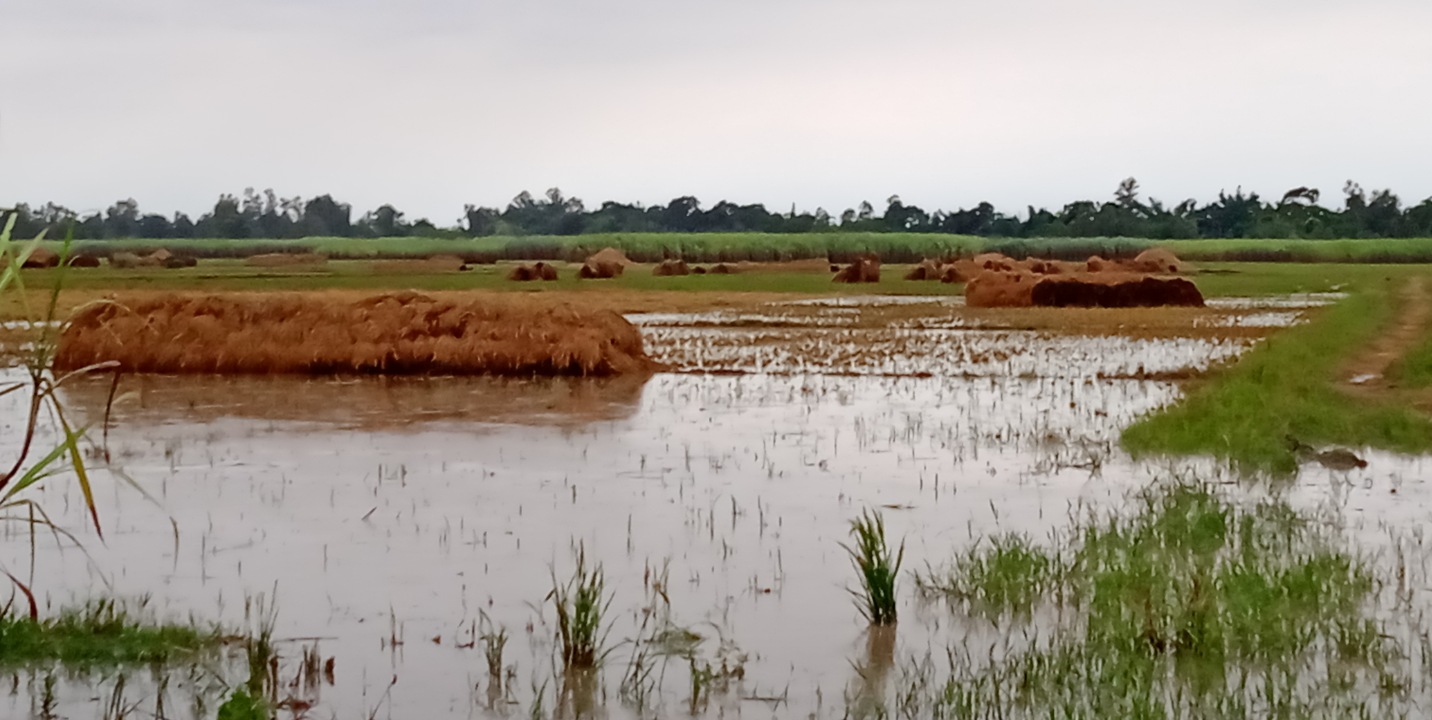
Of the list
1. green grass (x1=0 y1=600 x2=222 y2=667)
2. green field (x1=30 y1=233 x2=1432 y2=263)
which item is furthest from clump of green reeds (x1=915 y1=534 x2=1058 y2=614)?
green field (x1=30 y1=233 x2=1432 y2=263)

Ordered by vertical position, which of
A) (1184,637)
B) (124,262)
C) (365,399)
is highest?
(124,262)

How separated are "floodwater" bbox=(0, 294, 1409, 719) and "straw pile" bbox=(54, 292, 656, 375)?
0.85 m

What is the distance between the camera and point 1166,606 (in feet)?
17.8

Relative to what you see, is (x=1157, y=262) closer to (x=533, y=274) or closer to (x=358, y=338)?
(x=533, y=274)

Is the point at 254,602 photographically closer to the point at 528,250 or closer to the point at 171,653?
the point at 171,653

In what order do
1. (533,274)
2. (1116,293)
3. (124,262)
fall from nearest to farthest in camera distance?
(1116,293), (533,274), (124,262)

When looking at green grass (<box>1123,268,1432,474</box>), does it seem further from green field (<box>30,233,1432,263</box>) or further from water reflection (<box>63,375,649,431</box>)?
green field (<box>30,233,1432,263</box>)

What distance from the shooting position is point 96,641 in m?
4.82

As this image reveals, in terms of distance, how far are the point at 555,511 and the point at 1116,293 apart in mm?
26771

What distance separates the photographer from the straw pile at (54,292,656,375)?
15.8 meters

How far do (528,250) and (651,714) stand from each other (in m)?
76.7

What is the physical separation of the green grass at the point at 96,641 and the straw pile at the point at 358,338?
10673 mm

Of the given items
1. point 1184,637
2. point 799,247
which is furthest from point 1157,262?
point 1184,637

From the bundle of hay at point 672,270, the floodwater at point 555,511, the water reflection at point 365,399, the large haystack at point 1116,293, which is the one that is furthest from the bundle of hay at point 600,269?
the floodwater at point 555,511
